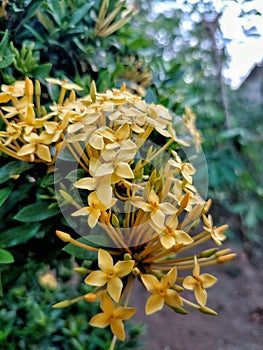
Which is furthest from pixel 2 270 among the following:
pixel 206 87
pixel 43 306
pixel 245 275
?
pixel 245 275

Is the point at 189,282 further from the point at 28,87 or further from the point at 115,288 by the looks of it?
the point at 28,87

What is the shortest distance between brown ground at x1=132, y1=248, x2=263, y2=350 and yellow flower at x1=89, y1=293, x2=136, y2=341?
1.37 meters

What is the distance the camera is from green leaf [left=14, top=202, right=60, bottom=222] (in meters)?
0.70

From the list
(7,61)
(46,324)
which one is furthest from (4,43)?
(46,324)

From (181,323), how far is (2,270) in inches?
59.3

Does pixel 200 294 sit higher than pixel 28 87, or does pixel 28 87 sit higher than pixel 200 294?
pixel 28 87

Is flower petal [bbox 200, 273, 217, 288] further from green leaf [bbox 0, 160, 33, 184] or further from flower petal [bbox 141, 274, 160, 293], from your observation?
green leaf [bbox 0, 160, 33, 184]

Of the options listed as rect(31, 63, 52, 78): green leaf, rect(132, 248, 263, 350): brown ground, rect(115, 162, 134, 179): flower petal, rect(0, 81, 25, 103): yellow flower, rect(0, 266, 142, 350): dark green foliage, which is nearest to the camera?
rect(115, 162, 134, 179): flower petal

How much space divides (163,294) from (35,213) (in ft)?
0.84

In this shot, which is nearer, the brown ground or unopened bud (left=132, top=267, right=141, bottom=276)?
unopened bud (left=132, top=267, right=141, bottom=276)

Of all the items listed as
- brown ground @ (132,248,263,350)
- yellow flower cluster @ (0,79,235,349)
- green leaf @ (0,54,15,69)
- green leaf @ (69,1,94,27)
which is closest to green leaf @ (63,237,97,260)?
yellow flower cluster @ (0,79,235,349)

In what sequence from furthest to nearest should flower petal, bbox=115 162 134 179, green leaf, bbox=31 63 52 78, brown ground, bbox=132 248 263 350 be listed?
1. brown ground, bbox=132 248 263 350
2. green leaf, bbox=31 63 52 78
3. flower petal, bbox=115 162 134 179

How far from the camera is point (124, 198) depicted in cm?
55

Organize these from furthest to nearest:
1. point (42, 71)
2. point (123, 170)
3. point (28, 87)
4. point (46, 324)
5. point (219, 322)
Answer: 1. point (219, 322)
2. point (46, 324)
3. point (42, 71)
4. point (28, 87)
5. point (123, 170)
